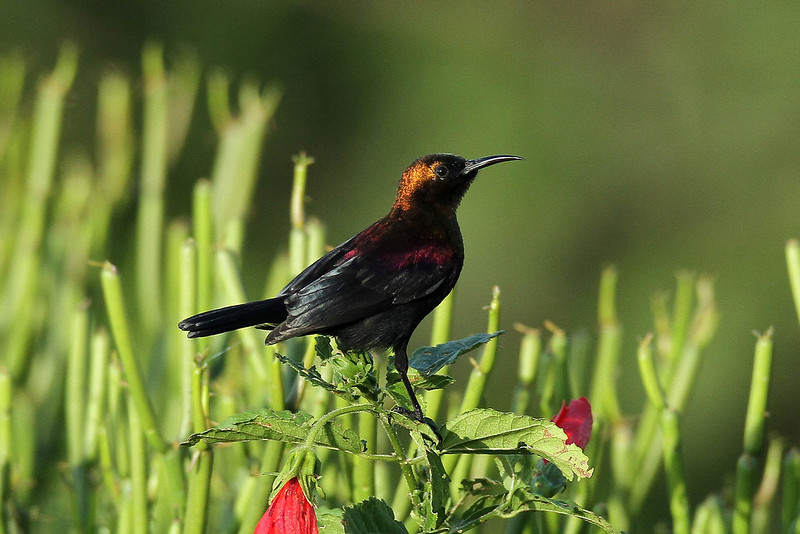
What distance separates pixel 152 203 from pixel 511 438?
1303 mm

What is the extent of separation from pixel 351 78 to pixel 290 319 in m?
5.70

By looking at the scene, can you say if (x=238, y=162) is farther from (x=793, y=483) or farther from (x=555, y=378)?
(x=793, y=483)

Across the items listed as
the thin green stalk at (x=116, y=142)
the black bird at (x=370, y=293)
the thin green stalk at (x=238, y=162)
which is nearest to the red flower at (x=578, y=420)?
the black bird at (x=370, y=293)

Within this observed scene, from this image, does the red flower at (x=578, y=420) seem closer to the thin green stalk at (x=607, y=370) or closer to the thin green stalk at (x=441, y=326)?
the thin green stalk at (x=441, y=326)

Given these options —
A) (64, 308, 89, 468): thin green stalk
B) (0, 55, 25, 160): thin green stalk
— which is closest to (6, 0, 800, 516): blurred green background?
(0, 55, 25, 160): thin green stalk

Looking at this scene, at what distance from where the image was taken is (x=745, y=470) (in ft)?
3.48

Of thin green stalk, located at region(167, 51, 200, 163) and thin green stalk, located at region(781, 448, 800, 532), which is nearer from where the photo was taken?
thin green stalk, located at region(781, 448, 800, 532)

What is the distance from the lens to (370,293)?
2.96 feet

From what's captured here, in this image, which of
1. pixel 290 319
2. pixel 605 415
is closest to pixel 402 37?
pixel 605 415

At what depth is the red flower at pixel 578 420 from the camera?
882mm

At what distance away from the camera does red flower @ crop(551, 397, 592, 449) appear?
0.88 meters

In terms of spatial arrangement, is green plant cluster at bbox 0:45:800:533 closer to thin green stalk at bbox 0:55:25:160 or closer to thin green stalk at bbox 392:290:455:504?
thin green stalk at bbox 392:290:455:504

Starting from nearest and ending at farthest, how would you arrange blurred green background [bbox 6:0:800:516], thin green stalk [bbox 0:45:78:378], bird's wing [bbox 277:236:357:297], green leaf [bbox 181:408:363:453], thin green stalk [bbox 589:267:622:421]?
green leaf [bbox 181:408:363:453]
bird's wing [bbox 277:236:357:297]
thin green stalk [bbox 589:267:622:421]
thin green stalk [bbox 0:45:78:378]
blurred green background [bbox 6:0:800:516]

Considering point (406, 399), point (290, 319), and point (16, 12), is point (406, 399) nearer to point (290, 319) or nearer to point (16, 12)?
point (290, 319)
